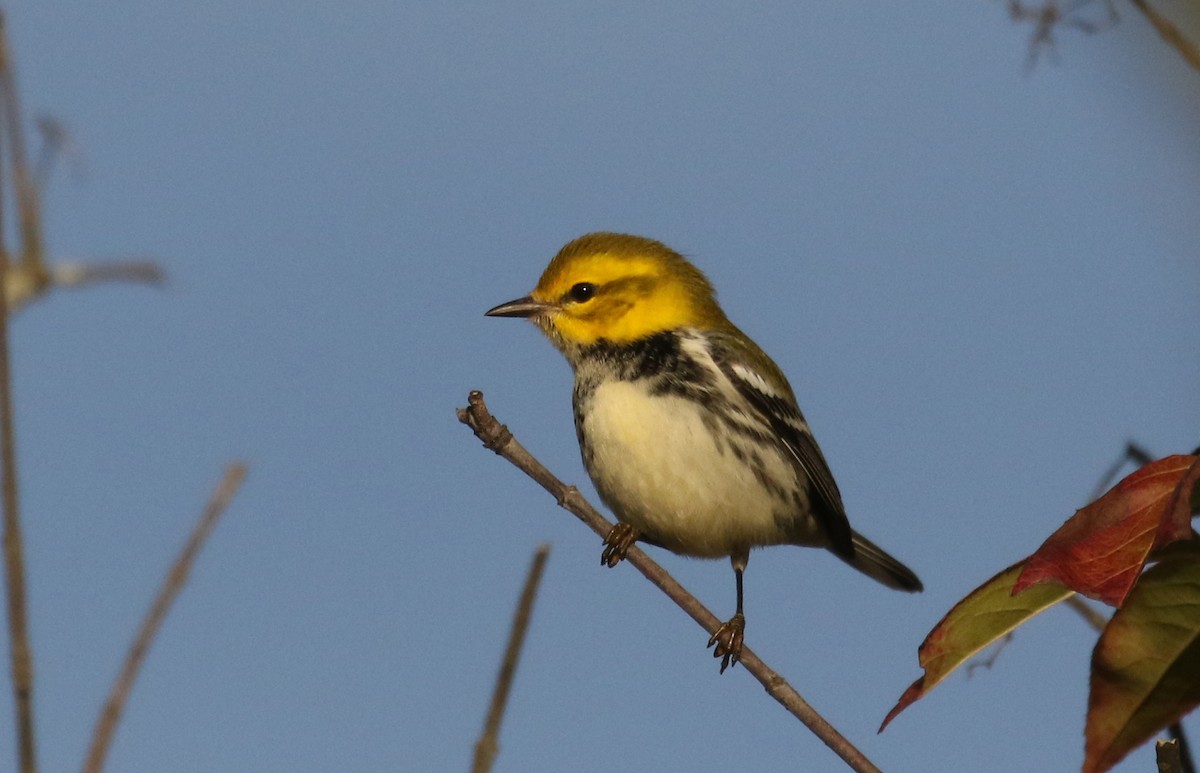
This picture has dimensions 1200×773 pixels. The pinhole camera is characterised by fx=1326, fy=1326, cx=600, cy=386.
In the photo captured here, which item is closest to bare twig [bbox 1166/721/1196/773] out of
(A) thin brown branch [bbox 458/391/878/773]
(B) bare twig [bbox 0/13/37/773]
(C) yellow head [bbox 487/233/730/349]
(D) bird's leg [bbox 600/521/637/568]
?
(A) thin brown branch [bbox 458/391/878/773]

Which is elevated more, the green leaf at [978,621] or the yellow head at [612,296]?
the yellow head at [612,296]

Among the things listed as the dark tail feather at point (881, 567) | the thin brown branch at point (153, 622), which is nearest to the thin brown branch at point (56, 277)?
the thin brown branch at point (153, 622)

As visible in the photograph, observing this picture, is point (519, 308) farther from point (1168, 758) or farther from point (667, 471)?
point (1168, 758)

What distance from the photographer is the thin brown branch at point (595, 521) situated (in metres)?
2.58

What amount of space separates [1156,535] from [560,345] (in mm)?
3559

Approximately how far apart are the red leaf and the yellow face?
3.16 meters

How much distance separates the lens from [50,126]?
13.2 ft

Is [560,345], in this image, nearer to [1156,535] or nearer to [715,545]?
[715,545]

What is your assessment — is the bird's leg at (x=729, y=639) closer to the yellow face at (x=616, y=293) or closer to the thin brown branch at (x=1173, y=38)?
the yellow face at (x=616, y=293)

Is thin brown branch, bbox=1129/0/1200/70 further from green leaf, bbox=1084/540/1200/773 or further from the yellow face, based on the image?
the yellow face

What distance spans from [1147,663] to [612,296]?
139 inches

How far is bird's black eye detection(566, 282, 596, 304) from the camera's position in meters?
5.34

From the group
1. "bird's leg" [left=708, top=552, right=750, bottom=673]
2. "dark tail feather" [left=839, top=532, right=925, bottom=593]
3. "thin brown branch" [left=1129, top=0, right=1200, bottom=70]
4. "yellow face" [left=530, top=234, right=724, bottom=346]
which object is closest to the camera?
"thin brown branch" [left=1129, top=0, right=1200, bottom=70]

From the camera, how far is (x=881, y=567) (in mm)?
6234
